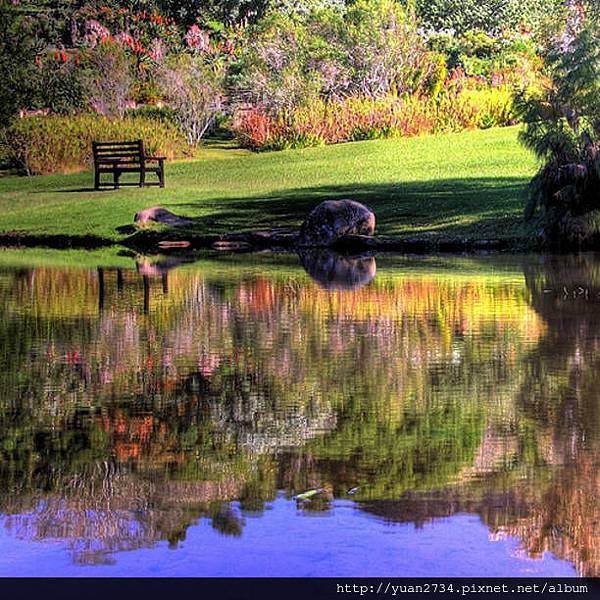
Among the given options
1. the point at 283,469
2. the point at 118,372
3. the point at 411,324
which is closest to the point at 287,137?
the point at 411,324

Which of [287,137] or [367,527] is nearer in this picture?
[367,527]

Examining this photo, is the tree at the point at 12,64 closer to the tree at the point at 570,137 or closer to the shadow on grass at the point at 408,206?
the shadow on grass at the point at 408,206

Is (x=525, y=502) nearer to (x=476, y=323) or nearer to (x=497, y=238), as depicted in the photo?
(x=476, y=323)

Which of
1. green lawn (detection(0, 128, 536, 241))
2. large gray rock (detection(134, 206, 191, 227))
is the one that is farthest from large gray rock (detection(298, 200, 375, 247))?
large gray rock (detection(134, 206, 191, 227))

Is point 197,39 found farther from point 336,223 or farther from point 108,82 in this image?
point 336,223

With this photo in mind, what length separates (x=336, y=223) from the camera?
85.7 feet

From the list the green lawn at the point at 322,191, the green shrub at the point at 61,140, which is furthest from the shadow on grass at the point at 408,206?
the green shrub at the point at 61,140

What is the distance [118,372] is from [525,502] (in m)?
4.99

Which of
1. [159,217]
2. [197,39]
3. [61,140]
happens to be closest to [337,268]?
[159,217]

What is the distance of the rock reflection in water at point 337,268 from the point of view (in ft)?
61.9

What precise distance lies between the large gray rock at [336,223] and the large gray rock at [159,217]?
3137mm

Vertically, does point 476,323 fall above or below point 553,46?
below

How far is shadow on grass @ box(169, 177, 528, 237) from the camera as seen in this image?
26.5 meters
